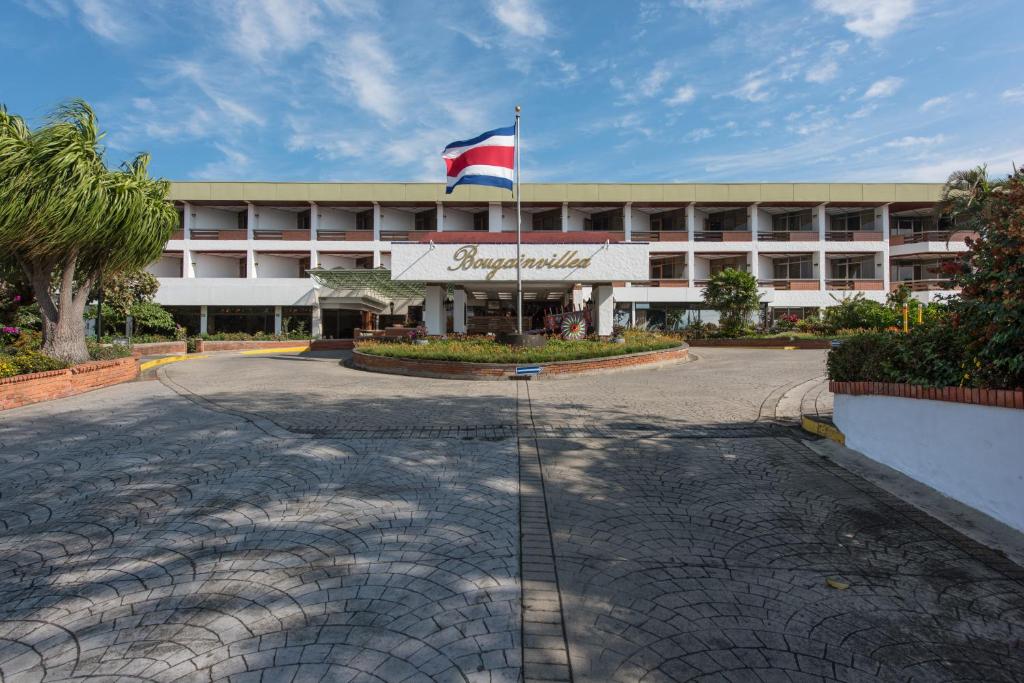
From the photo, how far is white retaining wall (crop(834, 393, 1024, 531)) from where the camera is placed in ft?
14.0

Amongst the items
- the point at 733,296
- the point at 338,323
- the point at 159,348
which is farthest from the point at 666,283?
the point at 159,348

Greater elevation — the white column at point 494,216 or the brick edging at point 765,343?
the white column at point 494,216

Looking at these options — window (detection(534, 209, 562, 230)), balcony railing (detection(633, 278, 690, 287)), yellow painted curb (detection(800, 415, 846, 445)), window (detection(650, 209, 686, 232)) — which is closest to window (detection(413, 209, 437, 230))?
window (detection(534, 209, 562, 230))

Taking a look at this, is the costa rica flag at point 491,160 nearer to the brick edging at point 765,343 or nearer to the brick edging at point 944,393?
the brick edging at point 944,393

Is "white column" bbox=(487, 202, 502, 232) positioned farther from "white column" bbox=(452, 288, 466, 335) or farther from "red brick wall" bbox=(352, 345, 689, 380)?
"red brick wall" bbox=(352, 345, 689, 380)

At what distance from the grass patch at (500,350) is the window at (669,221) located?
1955 centimetres

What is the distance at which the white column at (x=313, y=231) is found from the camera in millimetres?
34625

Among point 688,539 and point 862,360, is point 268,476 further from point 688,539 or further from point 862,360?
point 862,360

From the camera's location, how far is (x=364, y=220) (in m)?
36.9

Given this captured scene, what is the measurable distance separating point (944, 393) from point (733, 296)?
76.9 feet

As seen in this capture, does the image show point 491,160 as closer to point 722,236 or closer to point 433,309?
point 433,309

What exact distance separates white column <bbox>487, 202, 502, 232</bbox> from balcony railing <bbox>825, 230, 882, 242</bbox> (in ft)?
72.6

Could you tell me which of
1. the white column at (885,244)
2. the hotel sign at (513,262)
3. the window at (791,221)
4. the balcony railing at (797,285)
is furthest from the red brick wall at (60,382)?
the white column at (885,244)

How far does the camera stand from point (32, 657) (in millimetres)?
2629
